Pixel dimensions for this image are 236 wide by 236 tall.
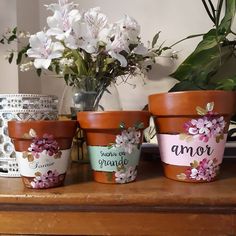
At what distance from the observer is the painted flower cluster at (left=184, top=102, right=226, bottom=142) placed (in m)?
0.59

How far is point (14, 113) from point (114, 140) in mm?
243

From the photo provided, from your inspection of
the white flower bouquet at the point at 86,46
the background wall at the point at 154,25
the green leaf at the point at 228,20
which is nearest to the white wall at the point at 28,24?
the background wall at the point at 154,25

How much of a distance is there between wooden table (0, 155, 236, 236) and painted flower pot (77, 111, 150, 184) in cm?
6

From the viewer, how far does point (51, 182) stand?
60 cm

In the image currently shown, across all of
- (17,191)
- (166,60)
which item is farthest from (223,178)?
(166,60)

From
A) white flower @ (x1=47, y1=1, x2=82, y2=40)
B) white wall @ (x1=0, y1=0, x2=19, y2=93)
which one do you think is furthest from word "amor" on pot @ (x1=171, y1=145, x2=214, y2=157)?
white wall @ (x1=0, y1=0, x2=19, y2=93)

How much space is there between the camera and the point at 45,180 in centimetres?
60

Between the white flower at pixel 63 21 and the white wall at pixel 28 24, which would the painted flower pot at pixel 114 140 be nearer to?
the white flower at pixel 63 21

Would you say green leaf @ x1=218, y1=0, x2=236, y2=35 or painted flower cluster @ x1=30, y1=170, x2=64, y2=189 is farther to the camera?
green leaf @ x1=218, y1=0, x2=236, y2=35

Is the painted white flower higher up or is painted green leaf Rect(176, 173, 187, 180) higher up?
the painted white flower

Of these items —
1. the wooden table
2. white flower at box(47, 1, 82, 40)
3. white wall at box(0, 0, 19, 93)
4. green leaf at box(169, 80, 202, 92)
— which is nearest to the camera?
the wooden table

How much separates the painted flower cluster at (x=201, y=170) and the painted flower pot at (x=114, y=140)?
106mm

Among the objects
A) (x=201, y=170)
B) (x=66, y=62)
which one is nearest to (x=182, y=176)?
(x=201, y=170)

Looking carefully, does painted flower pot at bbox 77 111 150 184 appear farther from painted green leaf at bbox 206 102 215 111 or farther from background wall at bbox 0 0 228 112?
background wall at bbox 0 0 228 112
